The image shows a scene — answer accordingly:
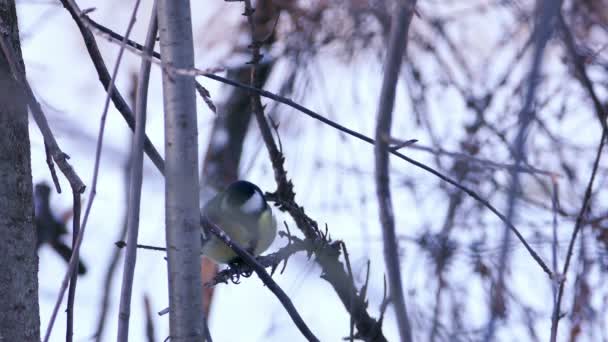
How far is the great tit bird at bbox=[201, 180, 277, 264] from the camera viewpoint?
282 centimetres

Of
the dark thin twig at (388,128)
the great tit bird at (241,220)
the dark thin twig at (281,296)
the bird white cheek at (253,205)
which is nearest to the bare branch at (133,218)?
the dark thin twig at (281,296)

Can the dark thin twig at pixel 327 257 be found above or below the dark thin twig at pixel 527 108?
above

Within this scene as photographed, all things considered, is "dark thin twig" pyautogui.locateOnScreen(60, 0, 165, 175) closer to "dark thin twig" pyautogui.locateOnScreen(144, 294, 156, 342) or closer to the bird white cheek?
"dark thin twig" pyautogui.locateOnScreen(144, 294, 156, 342)

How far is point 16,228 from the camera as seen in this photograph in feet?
4.33

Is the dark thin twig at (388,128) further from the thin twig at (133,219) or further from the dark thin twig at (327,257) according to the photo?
the dark thin twig at (327,257)

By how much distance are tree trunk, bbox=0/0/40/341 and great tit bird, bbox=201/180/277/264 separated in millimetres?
1376

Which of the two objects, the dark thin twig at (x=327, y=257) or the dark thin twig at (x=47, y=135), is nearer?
the dark thin twig at (x=47, y=135)

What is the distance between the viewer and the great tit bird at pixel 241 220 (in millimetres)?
2822

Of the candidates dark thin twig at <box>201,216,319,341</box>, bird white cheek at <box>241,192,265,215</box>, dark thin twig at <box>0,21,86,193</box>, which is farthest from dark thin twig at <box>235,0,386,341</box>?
bird white cheek at <box>241,192,265,215</box>

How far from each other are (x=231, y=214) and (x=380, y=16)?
3.03ft

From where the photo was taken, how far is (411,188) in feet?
8.76

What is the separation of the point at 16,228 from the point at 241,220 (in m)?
1.70

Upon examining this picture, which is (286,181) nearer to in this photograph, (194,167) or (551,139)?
(194,167)

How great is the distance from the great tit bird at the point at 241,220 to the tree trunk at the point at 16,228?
4.52ft
